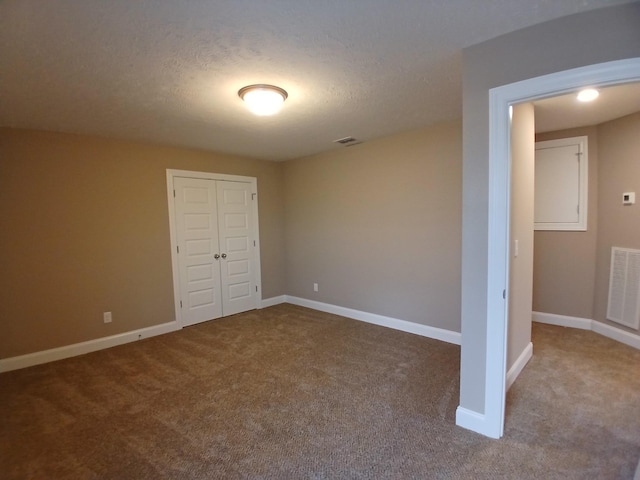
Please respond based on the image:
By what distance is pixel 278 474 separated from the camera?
178 cm

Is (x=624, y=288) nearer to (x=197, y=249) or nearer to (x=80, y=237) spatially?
(x=197, y=249)

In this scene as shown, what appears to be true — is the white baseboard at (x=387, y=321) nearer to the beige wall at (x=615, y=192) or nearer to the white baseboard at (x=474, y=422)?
the white baseboard at (x=474, y=422)

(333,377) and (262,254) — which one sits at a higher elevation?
(262,254)

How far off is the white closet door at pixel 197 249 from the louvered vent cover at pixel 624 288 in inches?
201

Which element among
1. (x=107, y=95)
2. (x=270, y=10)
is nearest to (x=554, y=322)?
(x=270, y=10)

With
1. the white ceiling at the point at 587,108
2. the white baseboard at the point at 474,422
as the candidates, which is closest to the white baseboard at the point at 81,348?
the white baseboard at the point at 474,422

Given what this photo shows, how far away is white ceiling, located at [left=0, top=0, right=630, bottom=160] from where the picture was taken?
155 cm

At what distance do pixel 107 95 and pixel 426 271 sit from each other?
144 inches

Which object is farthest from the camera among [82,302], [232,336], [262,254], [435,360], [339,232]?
[262,254]

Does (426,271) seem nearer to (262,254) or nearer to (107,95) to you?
(262,254)

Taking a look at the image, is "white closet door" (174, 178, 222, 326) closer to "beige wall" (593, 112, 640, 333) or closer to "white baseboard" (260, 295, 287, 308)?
"white baseboard" (260, 295, 287, 308)

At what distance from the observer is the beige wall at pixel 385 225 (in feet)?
11.7

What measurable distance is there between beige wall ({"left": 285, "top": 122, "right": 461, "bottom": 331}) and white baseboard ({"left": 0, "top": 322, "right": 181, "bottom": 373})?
7.44 ft

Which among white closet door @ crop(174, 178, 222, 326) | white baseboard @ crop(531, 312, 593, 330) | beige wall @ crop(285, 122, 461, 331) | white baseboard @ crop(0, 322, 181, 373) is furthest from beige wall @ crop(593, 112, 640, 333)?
white baseboard @ crop(0, 322, 181, 373)
